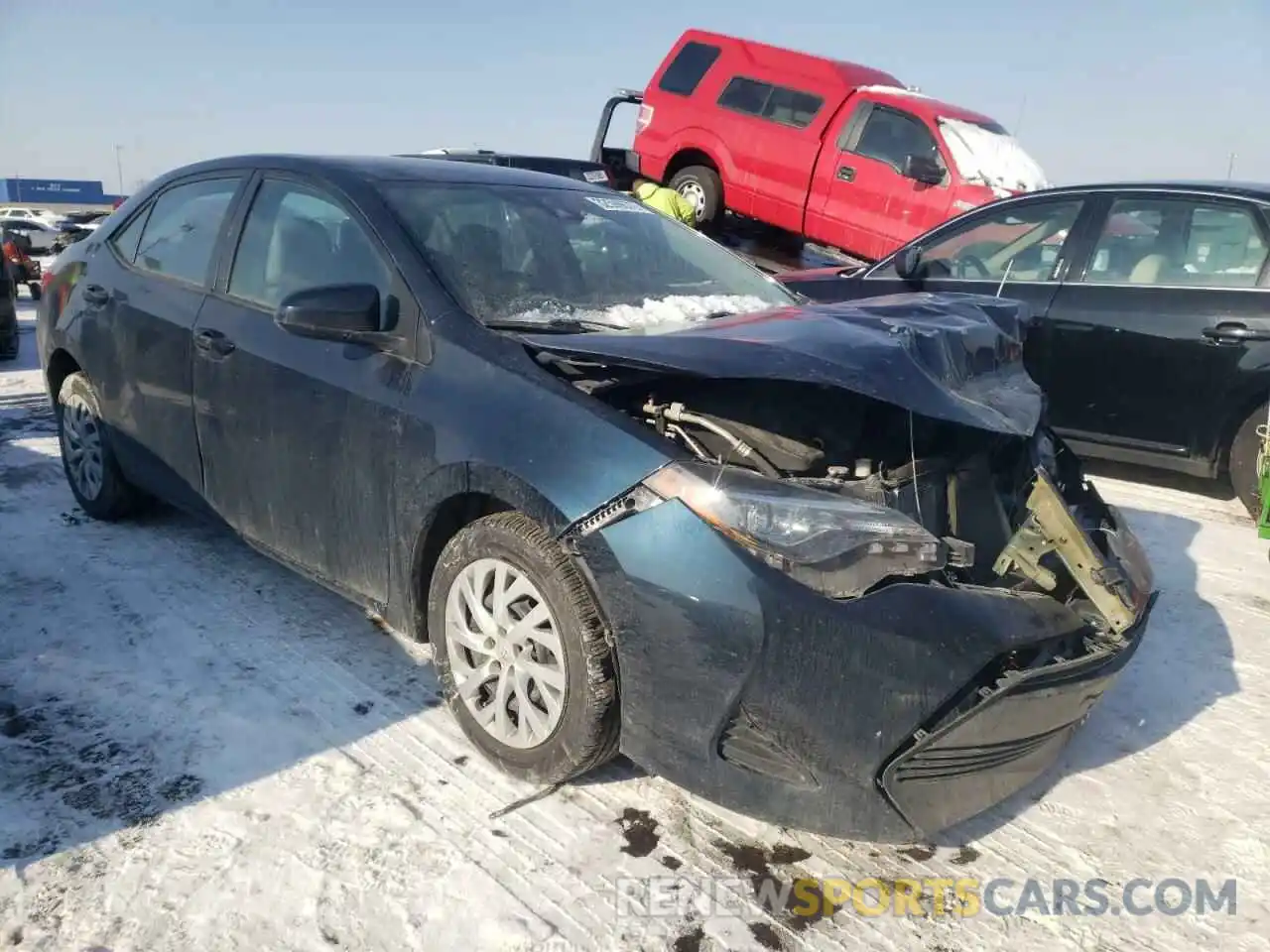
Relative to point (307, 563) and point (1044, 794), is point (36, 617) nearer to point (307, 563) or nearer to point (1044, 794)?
point (307, 563)

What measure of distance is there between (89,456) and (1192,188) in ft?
18.5

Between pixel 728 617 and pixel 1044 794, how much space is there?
47.8 inches

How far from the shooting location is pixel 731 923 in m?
2.16

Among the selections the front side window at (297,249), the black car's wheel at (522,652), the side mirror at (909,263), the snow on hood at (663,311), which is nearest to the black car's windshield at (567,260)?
the snow on hood at (663,311)

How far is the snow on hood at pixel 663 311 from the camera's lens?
2.93 meters

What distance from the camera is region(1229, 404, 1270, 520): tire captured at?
4887 millimetres

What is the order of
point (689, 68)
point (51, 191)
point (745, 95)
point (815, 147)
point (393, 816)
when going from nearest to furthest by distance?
point (393, 816) → point (815, 147) → point (745, 95) → point (689, 68) → point (51, 191)

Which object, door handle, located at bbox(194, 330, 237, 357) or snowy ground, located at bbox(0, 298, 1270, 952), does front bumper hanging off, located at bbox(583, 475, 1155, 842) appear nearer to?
snowy ground, located at bbox(0, 298, 1270, 952)

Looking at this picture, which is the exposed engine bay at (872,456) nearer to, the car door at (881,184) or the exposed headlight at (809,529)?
the exposed headlight at (809,529)

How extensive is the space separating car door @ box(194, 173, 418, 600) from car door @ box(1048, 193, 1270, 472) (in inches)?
155

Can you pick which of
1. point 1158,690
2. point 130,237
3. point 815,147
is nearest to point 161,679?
point 130,237

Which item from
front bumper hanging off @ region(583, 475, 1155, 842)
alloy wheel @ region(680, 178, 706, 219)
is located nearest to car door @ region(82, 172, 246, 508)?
front bumper hanging off @ region(583, 475, 1155, 842)

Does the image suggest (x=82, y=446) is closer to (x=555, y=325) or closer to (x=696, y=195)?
(x=555, y=325)

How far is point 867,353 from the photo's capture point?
7.70 feet
